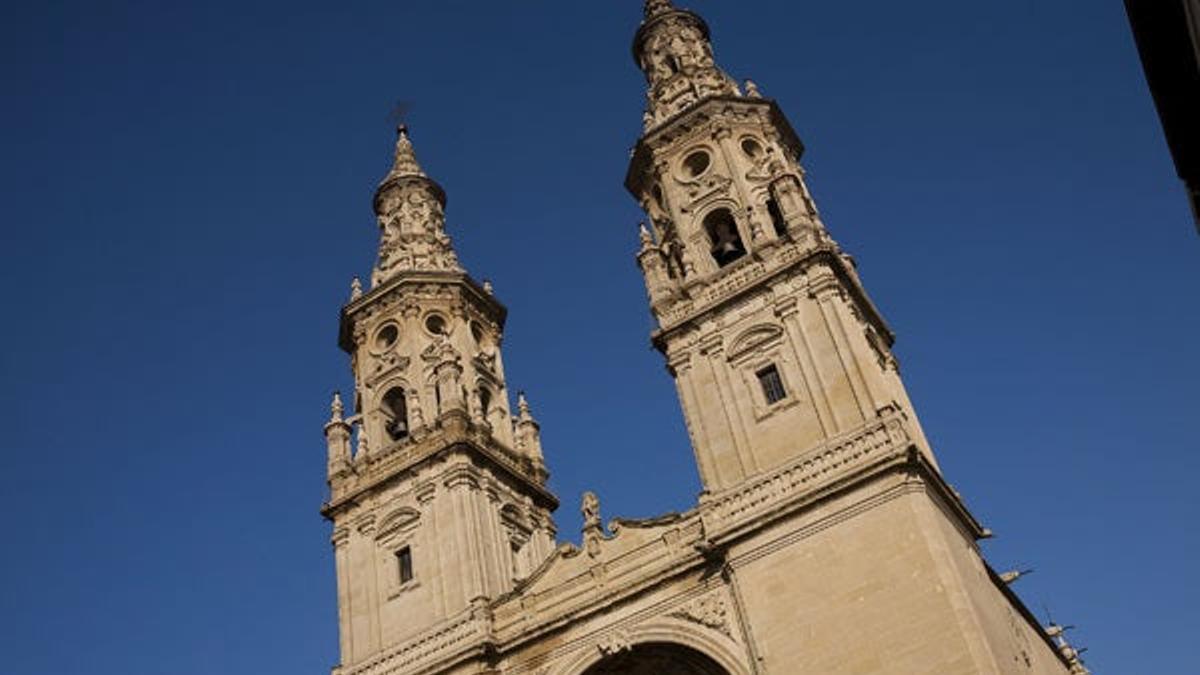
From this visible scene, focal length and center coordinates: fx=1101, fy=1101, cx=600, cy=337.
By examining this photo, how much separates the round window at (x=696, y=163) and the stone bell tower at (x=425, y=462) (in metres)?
8.33

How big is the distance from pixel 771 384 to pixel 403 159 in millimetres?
20919

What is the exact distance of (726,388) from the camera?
25.6 metres

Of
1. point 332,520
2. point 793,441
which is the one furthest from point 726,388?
point 332,520

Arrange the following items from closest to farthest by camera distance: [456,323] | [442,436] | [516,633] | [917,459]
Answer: [917,459] < [516,633] < [442,436] < [456,323]

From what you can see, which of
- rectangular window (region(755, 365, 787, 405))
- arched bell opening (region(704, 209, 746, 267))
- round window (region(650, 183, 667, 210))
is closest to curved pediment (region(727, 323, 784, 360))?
rectangular window (region(755, 365, 787, 405))

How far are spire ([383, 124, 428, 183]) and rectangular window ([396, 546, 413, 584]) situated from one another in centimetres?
1562

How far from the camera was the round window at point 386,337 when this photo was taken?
33875 mm

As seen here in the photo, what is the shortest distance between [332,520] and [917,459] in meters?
16.5

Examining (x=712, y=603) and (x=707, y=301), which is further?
(x=707, y=301)

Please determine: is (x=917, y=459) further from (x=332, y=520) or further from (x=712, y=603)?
(x=332, y=520)

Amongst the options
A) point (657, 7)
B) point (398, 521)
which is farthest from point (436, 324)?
point (657, 7)

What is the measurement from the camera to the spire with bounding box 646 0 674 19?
37219 millimetres

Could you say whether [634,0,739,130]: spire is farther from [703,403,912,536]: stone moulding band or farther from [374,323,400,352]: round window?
[703,403,912,536]: stone moulding band

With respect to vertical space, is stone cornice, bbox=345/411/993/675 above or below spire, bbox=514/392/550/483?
below
